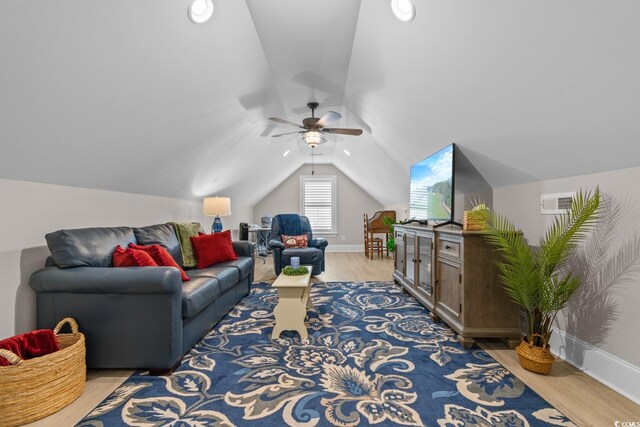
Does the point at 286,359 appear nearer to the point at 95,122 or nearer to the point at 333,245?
the point at 95,122

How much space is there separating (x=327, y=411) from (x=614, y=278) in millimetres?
1989

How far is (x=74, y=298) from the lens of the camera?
6.71 ft

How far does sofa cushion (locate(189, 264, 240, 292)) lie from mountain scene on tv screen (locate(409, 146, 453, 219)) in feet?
7.80

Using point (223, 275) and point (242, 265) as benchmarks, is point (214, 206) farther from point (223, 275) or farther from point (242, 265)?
point (223, 275)

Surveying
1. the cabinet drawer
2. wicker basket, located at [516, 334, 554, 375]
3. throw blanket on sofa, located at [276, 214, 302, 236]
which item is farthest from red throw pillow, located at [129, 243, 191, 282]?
throw blanket on sofa, located at [276, 214, 302, 236]

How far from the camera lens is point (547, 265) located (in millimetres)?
2092

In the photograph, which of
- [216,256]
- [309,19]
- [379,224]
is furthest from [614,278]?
[379,224]

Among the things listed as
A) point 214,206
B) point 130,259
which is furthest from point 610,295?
point 214,206

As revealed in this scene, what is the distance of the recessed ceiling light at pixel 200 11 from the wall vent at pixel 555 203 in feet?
9.83

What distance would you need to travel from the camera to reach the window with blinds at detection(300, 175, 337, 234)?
8492mm

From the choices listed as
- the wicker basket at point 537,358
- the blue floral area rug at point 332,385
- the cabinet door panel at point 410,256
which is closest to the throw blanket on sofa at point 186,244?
the blue floral area rug at point 332,385

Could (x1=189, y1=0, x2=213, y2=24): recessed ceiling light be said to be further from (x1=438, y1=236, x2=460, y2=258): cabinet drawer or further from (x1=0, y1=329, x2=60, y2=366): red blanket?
(x1=438, y1=236, x2=460, y2=258): cabinet drawer

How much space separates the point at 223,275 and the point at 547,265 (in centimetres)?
273

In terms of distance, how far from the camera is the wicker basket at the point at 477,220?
2549 millimetres
